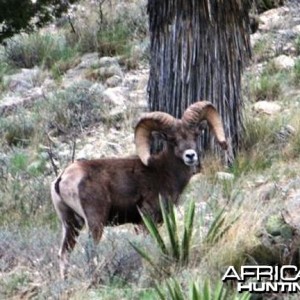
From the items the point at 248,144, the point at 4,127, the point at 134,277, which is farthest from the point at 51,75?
the point at 134,277

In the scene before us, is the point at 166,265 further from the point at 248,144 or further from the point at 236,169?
the point at 248,144

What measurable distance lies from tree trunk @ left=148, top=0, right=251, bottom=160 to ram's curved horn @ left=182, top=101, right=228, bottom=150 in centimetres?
259

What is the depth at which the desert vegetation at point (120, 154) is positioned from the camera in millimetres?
9008

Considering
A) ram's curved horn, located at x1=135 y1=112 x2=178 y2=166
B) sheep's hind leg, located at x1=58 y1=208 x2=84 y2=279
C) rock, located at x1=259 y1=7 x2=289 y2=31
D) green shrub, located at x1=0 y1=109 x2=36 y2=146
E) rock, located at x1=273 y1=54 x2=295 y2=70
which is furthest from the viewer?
rock, located at x1=259 y1=7 x2=289 y2=31

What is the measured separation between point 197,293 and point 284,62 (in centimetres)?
1152

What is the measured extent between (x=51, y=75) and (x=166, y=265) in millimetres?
11474

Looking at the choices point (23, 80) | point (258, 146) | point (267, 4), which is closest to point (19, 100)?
point (23, 80)

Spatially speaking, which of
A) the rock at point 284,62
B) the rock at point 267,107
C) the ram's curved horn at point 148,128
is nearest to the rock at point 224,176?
the ram's curved horn at point 148,128

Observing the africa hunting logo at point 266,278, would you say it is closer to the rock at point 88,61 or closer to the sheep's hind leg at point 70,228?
the sheep's hind leg at point 70,228

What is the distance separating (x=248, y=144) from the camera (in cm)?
1526

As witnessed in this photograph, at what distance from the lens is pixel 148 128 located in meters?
11.2

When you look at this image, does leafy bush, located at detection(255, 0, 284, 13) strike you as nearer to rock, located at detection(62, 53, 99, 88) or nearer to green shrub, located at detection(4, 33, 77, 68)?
rock, located at detection(62, 53, 99, 88)

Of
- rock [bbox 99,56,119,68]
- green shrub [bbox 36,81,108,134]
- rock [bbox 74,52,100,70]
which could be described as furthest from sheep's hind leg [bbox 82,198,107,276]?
rock [bbox 74,52,100,70]

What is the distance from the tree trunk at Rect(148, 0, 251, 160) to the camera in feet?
46.2
